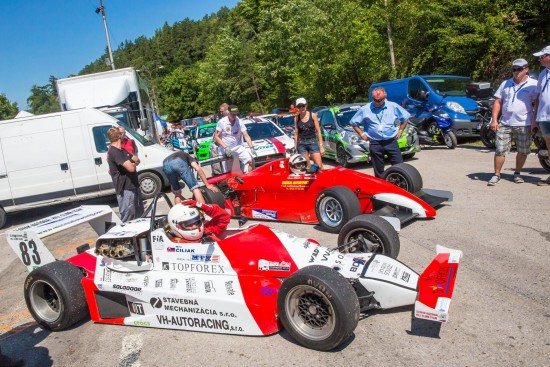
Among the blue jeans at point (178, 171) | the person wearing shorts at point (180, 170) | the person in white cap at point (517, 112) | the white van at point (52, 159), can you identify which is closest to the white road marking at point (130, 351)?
the person wearing shorts at point (180, 170)

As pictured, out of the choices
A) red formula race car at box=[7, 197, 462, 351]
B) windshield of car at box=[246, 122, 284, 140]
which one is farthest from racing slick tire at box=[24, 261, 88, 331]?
windshield of car at box=[246, 122, 284, 140]

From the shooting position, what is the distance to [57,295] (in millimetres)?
4688

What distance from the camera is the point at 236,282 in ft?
13.6

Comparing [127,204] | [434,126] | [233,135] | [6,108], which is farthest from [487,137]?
[6,108]

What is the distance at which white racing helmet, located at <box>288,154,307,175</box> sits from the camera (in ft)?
23.7

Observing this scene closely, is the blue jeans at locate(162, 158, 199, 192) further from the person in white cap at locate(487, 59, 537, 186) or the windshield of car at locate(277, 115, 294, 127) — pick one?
the windshield of car at locate(277, 115, 294, 127)

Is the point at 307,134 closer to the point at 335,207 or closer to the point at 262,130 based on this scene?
the point at 335,207

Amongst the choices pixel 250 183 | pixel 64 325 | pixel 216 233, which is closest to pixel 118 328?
pixel 64 325

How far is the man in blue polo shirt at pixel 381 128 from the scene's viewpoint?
7547mm

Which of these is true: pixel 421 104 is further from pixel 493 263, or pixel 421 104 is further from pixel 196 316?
pixel 196 316

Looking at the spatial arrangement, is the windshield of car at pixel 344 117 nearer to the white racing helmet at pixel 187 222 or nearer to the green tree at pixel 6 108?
the white racing helmet at pixel 187 222

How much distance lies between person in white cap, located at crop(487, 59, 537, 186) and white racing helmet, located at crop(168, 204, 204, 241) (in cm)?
578

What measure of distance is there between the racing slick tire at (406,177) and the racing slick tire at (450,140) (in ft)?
21.6

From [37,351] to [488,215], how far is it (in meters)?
6.00
